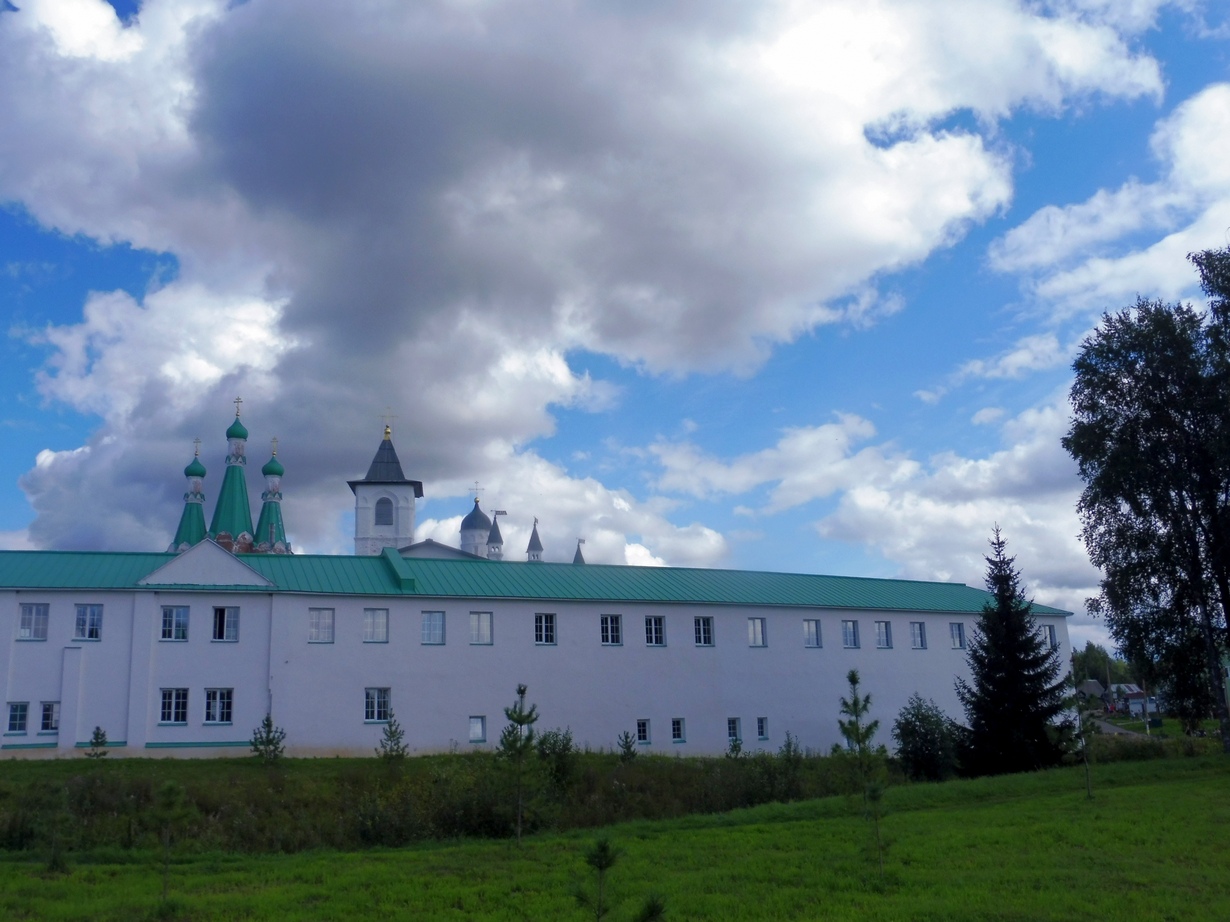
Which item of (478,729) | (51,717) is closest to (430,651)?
(478,729)

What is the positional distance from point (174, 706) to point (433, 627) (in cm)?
852

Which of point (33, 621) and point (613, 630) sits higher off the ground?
point (33, 621)

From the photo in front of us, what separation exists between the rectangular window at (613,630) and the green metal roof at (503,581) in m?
0.73

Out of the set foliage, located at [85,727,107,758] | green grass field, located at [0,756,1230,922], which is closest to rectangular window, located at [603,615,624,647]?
foliage, located at [85,727,107,758]

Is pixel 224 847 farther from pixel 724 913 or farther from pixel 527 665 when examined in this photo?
pixel 527 665

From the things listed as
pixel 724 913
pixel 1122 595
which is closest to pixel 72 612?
pixel 724 913

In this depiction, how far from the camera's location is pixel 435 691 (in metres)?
34.7

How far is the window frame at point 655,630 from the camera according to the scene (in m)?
38.2

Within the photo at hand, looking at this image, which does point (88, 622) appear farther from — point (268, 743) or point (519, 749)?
point (519, 749)

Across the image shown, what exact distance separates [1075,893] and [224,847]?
1492 centimetres

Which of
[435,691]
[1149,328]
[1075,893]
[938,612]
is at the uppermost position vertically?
[1149,328]

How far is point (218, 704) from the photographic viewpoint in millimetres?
32594

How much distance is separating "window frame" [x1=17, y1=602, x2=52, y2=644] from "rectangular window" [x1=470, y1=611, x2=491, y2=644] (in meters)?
13.4

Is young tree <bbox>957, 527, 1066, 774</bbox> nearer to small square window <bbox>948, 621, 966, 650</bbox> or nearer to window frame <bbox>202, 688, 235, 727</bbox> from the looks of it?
small square window <bbox>948, 621, 966, 650</bbox>
